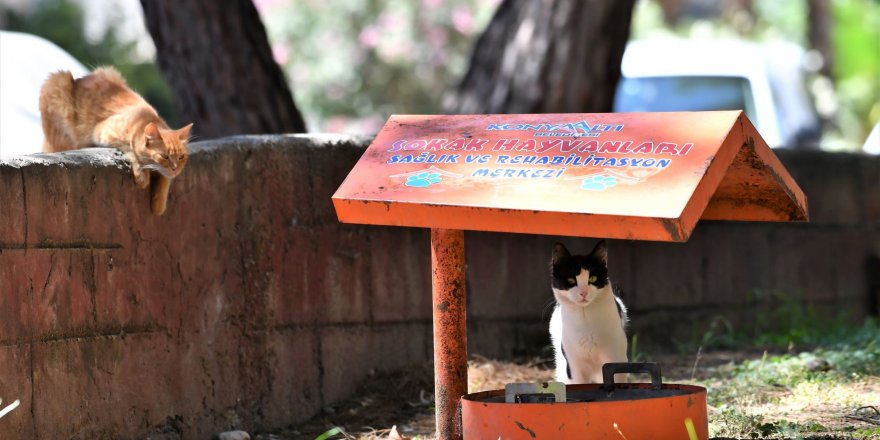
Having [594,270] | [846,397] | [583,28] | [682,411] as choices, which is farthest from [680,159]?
[583,28]

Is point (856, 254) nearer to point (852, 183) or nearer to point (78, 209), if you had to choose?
point (852, 183)

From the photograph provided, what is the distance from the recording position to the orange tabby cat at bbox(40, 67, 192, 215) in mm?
4855

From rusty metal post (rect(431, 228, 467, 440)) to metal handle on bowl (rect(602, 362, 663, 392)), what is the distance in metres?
0.53

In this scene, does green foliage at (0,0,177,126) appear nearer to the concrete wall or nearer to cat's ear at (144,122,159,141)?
the concrete wall

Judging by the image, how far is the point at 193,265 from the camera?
16.9ft

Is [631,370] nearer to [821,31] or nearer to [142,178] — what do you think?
[142,178]

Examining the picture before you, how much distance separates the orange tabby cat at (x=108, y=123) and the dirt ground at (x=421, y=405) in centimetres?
130

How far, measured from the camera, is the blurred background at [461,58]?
10375mm

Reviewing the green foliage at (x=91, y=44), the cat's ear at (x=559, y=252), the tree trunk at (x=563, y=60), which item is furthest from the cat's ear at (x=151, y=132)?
the green foliage at (x=91, y=44)

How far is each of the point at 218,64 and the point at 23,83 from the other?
114 centimetres

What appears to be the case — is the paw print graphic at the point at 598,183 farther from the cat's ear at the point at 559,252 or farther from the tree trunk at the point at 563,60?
the tree trunk at the point at 563,60

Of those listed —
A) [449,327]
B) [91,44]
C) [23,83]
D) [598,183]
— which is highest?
[91,44]

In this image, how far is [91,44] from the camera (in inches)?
545

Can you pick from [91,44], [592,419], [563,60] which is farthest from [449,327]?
[91,44]
